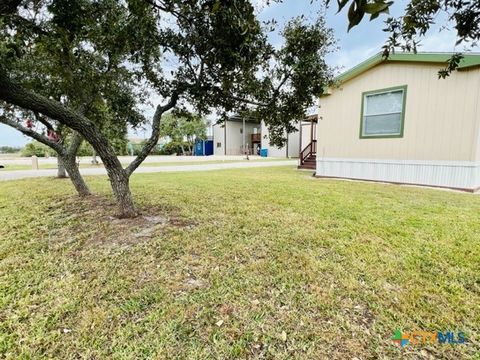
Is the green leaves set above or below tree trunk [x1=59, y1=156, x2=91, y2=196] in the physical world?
above

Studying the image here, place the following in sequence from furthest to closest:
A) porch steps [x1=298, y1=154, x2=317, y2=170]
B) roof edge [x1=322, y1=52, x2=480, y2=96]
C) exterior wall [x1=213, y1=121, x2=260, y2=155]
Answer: exterior wall [x1=213, y1=121, x2=260, y2=155]
porch steps [x1=298, y1=154, x2=317, y2=170]
roof edge [x1=322, y1=52, x2=480, y2=96]

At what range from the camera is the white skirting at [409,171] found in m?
6.97

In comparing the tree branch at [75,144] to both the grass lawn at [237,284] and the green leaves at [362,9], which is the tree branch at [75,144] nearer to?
the grass lawn at [237,284]

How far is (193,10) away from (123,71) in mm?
2767

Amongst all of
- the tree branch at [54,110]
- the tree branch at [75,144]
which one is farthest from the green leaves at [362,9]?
the tree branch at [75,144]

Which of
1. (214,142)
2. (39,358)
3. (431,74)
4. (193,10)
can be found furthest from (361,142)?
(214,142)

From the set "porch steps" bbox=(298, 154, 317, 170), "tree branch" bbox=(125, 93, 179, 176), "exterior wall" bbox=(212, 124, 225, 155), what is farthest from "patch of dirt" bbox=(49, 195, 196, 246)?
"exterior wall" bbox=(212, 124, 225, 155)

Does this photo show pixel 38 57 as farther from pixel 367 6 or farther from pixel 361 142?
pixel 361 142

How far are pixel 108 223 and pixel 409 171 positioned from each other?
8.34 metres

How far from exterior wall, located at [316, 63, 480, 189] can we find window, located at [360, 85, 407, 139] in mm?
147

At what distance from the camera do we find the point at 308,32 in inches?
149

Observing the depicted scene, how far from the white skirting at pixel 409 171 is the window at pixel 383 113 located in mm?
941

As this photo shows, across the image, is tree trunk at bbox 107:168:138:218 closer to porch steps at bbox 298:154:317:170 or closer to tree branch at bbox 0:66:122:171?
tree branch at bbox 0:66:122:171

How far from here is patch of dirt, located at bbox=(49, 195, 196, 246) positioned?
356 cm
